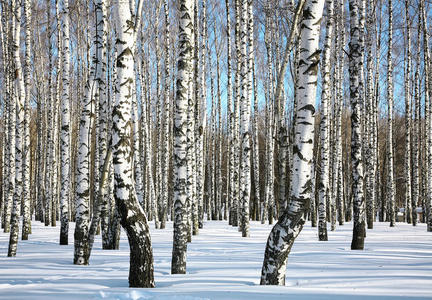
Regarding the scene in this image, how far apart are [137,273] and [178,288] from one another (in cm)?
57

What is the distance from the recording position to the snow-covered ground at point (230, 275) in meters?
3.85

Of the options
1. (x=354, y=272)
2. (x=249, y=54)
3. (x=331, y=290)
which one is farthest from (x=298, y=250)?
(x=249, y=54)

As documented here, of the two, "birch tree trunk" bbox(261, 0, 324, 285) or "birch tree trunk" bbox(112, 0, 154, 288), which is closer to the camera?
"birch tree trunk" bbox(261, 0, 324, 285)

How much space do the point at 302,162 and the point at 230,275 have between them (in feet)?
6.49

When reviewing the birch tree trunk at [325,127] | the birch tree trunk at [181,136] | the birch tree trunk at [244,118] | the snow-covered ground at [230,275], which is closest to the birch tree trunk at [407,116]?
the birch tree trunk at [325,127]

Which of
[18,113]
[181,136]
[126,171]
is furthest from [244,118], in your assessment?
[126,171]

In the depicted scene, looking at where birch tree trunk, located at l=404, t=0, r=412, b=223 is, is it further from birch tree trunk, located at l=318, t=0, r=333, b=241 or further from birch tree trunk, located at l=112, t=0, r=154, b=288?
birch tree trunk, located at l=112, t=0, r=154, b=288

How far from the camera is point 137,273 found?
4.40 m

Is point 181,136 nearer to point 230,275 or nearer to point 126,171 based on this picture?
point 126,171

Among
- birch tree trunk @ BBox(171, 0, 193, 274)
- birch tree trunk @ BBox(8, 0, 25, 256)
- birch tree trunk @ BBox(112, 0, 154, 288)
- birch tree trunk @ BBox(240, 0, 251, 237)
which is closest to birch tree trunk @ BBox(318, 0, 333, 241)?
birch tree trunk @ BBox(240, 0, 251, 237)

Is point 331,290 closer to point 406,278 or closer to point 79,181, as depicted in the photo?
point 406,278

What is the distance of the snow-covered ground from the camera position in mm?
3846

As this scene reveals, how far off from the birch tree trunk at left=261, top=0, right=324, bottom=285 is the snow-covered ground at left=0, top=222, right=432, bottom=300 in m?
0.31

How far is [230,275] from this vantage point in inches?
200
